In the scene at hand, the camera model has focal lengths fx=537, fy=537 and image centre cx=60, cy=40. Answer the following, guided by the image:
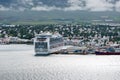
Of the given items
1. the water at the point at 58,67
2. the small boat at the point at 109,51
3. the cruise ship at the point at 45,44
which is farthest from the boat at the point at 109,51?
the cruise ship at the point at 45,44

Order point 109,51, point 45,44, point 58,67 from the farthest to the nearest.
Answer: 1. point 109,51
2. point 45,44
3. point 58,67

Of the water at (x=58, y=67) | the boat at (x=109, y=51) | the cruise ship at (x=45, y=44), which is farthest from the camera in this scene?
the boat at (x=109, y=51)

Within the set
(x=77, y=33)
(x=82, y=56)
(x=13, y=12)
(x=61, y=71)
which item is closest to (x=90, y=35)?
(x=77, y=33)

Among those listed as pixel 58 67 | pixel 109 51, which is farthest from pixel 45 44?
pixel 58 67

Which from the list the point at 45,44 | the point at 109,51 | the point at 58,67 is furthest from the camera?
the point at 109,51

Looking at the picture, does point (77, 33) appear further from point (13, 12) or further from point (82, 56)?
point (13, 12)

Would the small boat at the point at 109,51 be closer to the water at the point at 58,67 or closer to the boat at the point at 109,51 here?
the boat at the point at 109,51

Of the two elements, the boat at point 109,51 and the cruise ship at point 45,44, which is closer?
the cruise ship at point 45,44

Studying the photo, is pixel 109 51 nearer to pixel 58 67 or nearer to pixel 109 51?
pixel 109 51
